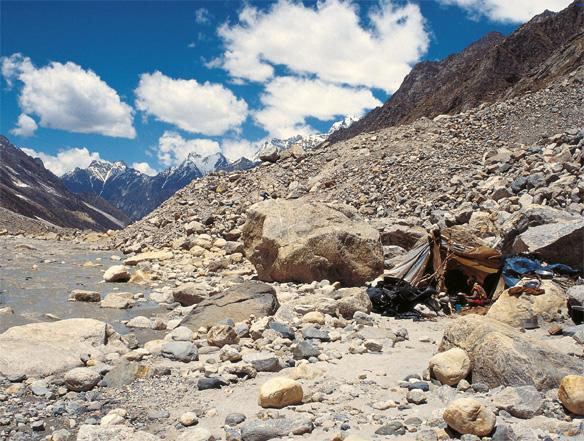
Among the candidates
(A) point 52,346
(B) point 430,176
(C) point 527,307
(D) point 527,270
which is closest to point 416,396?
(C) point 527,307

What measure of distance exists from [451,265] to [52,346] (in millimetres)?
6375

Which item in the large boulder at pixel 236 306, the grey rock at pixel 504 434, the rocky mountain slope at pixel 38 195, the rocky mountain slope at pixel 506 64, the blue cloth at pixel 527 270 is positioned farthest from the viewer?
the rocky mountain slope at pixel 38 195

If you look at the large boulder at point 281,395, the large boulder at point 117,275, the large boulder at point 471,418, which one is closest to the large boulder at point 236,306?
the large boulder at point 281,395

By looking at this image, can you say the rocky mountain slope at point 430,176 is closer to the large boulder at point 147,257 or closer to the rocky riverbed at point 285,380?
the large boulder at point 147,257

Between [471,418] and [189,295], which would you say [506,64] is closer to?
[189,295]

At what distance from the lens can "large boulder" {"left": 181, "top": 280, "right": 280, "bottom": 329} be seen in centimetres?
736

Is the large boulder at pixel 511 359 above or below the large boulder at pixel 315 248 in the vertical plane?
below

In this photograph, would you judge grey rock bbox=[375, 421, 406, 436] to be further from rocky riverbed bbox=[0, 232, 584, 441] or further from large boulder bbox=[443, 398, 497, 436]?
large boulder bbox=[443, 398, 497, 436]

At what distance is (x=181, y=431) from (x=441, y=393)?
2.25 meters

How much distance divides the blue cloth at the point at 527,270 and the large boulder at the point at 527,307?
0.91 meters

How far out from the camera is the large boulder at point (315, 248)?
1007 cm

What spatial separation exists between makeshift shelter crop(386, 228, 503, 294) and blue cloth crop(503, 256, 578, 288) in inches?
9.0

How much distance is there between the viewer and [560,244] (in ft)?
27.5

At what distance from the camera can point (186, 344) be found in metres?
6.07
